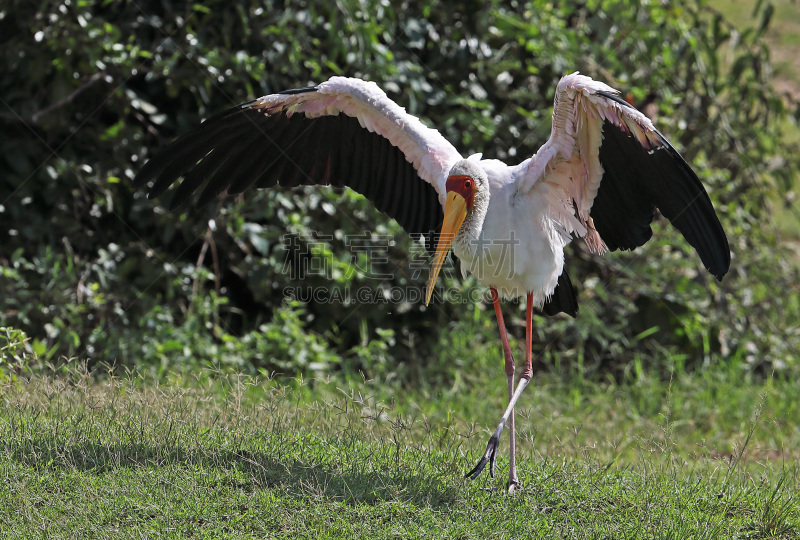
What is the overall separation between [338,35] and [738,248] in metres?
3.75

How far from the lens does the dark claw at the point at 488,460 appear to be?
3793 millimetres

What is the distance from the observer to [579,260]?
7012 mm

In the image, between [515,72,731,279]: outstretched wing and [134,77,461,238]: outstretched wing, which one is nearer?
[515,72,731,279]: outstretched wing

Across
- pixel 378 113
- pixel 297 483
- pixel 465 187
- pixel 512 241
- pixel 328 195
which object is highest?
pixel 378 113

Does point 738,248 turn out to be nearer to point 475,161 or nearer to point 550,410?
point 550,410

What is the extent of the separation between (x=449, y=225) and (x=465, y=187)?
8.4 inches

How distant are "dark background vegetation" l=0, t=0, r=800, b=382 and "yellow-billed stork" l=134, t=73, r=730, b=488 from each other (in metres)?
1.34

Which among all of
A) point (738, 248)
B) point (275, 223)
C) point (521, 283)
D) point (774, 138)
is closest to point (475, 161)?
point (521, 283)

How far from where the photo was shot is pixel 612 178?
416 centimetres

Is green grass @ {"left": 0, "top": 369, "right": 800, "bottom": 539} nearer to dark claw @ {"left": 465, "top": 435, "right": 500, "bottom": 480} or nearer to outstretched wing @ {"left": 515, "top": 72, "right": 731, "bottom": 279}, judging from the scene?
dark claw @ {"left": 465, "top": 435, "right": 500, "bottom": 480}

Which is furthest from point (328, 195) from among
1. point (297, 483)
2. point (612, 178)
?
point (297, 483)

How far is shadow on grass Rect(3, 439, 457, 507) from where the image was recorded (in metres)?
3.48

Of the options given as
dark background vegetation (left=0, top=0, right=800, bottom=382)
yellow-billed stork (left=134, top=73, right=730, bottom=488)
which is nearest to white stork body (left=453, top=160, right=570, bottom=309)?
yellow-billed stork (left=134, top=73, right=730, bottom=488)

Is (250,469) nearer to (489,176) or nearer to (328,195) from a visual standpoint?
(489,176)
